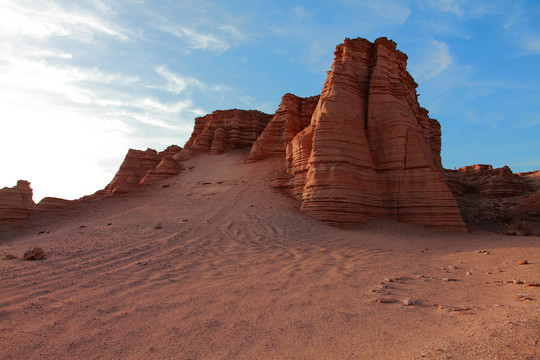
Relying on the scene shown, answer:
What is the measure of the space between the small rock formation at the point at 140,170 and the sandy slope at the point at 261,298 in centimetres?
1359

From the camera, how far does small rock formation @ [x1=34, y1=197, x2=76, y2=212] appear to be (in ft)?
56.9

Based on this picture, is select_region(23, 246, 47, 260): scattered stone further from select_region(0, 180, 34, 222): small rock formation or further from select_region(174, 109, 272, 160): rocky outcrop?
select_region(174, 109, 272, 160): rocky outcrop

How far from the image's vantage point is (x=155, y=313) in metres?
4.05

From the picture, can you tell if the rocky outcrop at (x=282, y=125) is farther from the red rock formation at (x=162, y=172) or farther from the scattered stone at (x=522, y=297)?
the scattered stone at (x=522, y=297)

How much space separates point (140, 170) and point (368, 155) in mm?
20240

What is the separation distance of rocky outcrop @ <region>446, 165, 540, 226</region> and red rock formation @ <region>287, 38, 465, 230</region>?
25.4 feet

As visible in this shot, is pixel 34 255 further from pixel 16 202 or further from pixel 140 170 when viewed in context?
pixel 140 170

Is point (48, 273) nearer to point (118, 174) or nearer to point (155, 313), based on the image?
point (155, 313)

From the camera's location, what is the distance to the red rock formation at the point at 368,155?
12.8 metres

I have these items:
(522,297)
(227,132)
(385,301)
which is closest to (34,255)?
(385,301)

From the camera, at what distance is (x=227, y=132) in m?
30.8

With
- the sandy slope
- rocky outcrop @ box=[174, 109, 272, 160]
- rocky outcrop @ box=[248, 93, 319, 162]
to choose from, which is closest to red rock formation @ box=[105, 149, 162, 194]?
rocky outcrop @ box=[174, 109, 272, 160]

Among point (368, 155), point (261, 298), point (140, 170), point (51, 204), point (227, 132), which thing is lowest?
point (261, 298)

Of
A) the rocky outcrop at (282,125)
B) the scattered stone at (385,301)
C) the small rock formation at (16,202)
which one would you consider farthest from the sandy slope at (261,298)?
the rocky outcrop at (282,125)
